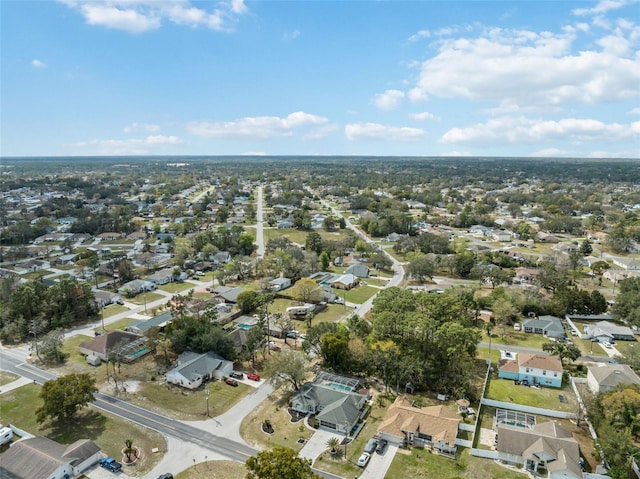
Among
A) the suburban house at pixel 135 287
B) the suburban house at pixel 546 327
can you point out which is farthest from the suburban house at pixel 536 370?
the suburban house at pixel 135 287

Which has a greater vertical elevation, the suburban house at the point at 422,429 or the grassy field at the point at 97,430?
the suburban house at the point at 422,429

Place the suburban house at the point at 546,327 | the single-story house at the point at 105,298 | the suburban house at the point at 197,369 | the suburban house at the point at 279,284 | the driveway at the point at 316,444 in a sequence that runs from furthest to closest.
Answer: the suburban house at the point at 279,284 < the single-story house at the point at 105,298 < the suburban house at the point at 546,327 < the suburban house at the point at 197,369 < the driveway at the point at 316,444

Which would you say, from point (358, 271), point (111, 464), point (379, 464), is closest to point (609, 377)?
point (379, 464)

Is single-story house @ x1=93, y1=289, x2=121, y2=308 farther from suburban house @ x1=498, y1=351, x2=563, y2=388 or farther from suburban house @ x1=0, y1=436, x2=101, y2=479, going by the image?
suburban house @ x1=498, y1=351, x2=563, y2=388

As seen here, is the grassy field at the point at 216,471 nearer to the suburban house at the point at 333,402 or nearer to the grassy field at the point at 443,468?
the suburban house at the point at 333,402

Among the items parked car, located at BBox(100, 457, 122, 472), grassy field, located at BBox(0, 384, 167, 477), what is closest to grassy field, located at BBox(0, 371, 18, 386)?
grassy field, located at BBox(0, 384, 167, 477)

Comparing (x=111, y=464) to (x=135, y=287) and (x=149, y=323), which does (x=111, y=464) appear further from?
(x=135, y=287)
